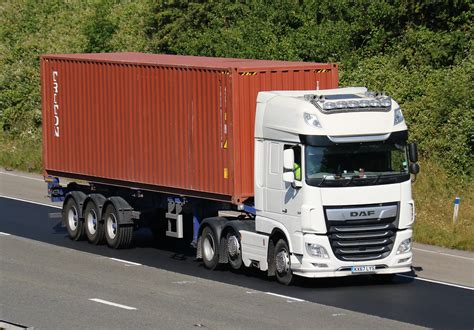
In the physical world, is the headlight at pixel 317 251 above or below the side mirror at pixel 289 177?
below

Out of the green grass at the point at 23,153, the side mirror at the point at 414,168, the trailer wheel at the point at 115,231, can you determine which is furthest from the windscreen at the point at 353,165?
the green grass at the point at 23,153

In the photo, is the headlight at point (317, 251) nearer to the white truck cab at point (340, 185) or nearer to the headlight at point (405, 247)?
the white truck cab at point (340, 185)

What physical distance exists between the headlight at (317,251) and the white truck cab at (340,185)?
2 cm

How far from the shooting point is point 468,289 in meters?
22.7

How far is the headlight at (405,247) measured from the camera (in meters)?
22.6

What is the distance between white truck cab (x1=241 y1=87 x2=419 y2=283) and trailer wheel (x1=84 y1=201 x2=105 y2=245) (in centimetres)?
614

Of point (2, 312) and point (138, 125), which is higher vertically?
point (138, 125)

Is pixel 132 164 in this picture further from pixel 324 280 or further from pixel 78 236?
pixel 324 280

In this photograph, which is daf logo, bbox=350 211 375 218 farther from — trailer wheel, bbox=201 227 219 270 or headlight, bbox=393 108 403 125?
trailer wheel, bbox=201 227 219 270

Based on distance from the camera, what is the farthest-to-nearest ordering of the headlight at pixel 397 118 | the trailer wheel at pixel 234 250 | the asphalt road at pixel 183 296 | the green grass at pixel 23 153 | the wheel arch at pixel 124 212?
the green grass at pixel 23 153 < the wheel arch at pixel 124 212 < the trailer wheel at pixel 234 250 < the headlight at pixel 397 118 < the asphalt road at pixel 183 296

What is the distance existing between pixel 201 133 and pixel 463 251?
6387 mm

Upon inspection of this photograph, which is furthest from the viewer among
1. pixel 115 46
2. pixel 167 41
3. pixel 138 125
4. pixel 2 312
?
pixel 115 46

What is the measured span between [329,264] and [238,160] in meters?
2.95

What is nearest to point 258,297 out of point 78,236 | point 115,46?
point 78,236
